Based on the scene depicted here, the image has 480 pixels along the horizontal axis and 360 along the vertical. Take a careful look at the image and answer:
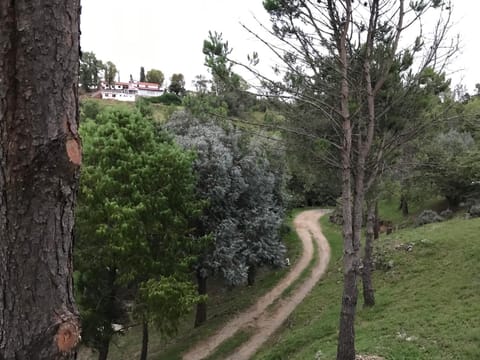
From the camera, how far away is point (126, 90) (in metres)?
79.4

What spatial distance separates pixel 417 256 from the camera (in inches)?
597

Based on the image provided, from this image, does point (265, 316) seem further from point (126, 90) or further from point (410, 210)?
point (126, 90)

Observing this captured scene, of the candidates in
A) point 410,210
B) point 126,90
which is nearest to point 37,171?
point 410,210

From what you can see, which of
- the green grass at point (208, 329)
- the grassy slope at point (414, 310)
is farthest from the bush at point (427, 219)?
the green grass at point (208, 329)

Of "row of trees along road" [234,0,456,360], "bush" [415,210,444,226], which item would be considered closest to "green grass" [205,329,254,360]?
"row of trees along road" [234,0,456,360]

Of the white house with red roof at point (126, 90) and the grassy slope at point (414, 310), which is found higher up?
the white house with red roof at point (126, 90)

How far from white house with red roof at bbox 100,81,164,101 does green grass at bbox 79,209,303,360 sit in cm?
6049

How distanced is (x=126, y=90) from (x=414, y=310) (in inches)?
2989

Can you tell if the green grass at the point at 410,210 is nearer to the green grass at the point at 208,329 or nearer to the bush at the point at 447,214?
the bush at the point at 447,214

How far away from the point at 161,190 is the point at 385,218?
69.4 ft

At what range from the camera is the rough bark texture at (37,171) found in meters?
1.74

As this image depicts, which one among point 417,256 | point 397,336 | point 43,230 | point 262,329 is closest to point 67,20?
Result: point 43,230

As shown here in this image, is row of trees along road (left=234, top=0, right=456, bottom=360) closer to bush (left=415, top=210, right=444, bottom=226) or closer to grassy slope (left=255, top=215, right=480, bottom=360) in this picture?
grassy slope (left=255, top=215, right=480, bottom=360)

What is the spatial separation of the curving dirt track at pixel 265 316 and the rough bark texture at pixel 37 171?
442 inches
